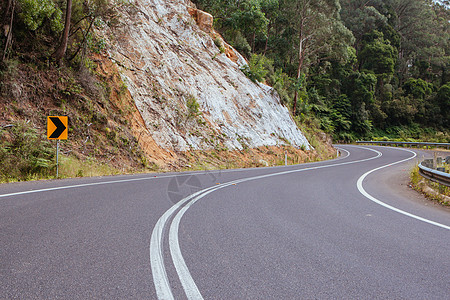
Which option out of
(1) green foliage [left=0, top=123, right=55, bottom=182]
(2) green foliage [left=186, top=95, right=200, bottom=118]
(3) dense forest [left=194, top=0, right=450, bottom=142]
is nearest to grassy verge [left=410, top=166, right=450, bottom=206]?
(1) green foliage [left=0, top=123, right=55, bottom=182]

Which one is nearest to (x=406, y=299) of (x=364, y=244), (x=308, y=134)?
(x=364, y=244)

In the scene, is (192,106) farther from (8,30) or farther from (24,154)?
(24,154)

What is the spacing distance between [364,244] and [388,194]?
213 inches

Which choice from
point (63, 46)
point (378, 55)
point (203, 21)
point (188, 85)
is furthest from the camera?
point (378, 55)

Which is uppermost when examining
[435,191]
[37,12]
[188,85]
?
[37,12]

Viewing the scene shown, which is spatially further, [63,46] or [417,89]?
[417,89]

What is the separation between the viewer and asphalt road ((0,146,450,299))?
9.26 feet

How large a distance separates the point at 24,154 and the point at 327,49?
3454 cm

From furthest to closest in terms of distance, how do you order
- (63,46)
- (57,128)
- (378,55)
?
(378,55)
(63,46)
(57,128)

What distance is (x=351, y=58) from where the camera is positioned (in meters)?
48.7

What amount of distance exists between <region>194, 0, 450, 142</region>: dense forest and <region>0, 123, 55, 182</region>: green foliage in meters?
20.9

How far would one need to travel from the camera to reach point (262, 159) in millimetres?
21766

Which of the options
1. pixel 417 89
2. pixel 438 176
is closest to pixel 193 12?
pixel 438 176

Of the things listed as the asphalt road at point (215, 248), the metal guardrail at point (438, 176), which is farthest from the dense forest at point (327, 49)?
the metal guardrail at point (438, 176)
